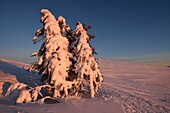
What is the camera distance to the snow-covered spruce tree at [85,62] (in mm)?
12609

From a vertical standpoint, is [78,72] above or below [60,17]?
below

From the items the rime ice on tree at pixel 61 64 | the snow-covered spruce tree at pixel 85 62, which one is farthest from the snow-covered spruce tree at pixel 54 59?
the snow-covered spruce tree at pixel 85 62

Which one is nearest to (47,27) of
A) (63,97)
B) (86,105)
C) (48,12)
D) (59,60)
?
(48,12)

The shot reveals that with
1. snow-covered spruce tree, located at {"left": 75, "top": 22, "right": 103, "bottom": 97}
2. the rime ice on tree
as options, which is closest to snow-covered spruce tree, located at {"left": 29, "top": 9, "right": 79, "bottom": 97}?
the rime ice on tree

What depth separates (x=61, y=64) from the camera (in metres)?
12.6

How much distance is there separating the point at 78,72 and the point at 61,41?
8.75ft

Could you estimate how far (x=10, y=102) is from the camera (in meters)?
12.0

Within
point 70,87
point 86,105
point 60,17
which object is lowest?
point 86,105

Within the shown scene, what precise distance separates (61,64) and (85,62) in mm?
1690

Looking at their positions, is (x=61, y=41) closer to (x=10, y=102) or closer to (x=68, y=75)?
(x=68, y=75)

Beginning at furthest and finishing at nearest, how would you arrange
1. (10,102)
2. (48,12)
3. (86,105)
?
(48,12) → (10,102) → (86,105)

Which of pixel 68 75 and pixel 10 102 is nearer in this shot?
pixel 10 102

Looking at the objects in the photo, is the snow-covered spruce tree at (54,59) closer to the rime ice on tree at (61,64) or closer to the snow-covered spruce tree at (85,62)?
the rime ice on tree at (61,64)

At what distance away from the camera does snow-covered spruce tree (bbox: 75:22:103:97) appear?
41.4 ft
